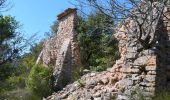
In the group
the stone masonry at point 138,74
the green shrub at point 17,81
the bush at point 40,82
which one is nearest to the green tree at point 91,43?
the bush at point 40,82

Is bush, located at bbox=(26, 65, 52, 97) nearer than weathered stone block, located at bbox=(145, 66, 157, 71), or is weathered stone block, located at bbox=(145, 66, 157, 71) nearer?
weathered stone block, located at bbox=(145, 66, 157, 71)

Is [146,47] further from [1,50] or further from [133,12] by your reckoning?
[1,50]

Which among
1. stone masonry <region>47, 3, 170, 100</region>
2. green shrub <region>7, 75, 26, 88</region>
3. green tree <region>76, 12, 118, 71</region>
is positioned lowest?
green shrub <region>7, 75, 26, 88</region>

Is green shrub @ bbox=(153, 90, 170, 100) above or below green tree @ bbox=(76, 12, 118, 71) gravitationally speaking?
below

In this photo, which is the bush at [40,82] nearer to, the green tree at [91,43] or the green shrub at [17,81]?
the green tree at [91,43]

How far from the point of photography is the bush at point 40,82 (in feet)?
55.8

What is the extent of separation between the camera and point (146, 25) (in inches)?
406

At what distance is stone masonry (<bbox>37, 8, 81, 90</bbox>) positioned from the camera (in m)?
18.3

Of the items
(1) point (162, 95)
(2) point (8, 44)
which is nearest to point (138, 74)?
(1) point (162, 95)

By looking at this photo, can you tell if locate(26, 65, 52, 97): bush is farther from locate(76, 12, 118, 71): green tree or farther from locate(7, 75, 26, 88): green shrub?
locate(7, 75, 26, 88): green shrub

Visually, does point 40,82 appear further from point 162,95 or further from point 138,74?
point 162,95

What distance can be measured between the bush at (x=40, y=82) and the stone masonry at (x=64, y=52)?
48 cm

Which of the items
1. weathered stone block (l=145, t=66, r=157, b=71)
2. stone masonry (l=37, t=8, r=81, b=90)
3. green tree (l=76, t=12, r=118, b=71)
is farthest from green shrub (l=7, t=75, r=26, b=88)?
weathered stone block (l=145, t=66, r=157, b=71)

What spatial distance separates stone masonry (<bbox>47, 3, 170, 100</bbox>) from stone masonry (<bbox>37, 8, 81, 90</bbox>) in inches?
274
